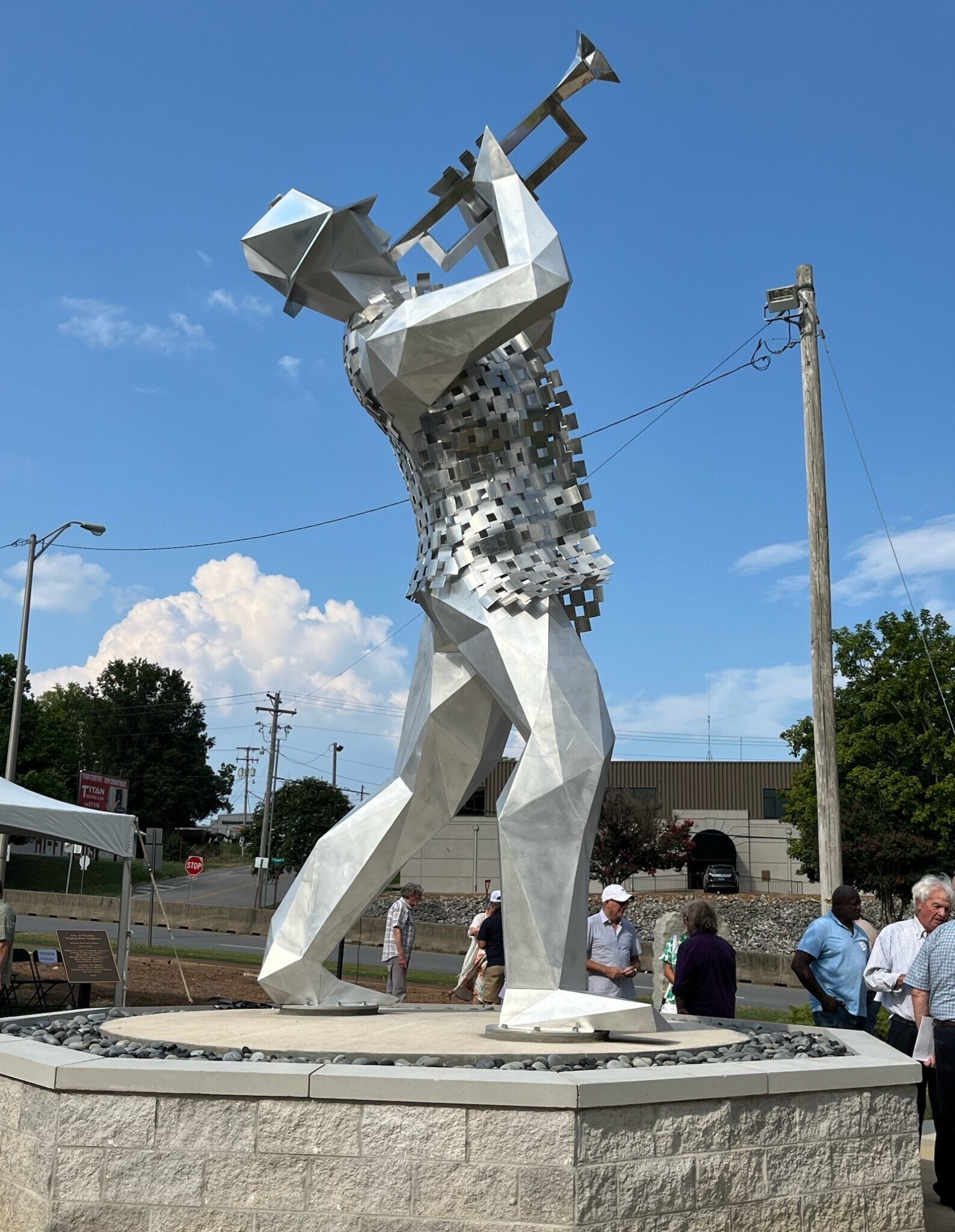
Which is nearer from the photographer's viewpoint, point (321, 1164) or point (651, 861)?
point (321, 1164)

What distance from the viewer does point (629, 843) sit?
129ft

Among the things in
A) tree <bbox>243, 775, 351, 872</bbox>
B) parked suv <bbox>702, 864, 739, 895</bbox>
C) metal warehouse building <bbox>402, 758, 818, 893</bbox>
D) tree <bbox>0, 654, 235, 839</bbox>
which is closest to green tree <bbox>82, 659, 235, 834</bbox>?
tree <bbox>0, 654, 235, 839</bbox>

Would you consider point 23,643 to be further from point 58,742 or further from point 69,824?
point 58,742

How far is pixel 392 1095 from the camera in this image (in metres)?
4.44

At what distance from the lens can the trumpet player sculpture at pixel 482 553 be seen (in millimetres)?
5980

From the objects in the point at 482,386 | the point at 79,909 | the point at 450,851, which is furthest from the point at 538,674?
the point at 450,851

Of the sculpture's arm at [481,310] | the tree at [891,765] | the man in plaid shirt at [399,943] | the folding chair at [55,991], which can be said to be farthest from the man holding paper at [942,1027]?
the tree at [891,765]

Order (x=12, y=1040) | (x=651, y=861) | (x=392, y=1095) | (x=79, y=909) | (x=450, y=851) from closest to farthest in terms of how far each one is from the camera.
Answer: (x=392, y=1095) < (x=12, y=1040) < (x=79, y=909) < (x=651, y=861) < (x=450, y=851)

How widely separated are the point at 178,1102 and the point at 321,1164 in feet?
1.90

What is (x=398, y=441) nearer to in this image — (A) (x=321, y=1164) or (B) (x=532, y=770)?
(B) (x=532, y=770)

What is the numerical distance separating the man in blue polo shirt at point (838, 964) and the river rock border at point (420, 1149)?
2.35 meters

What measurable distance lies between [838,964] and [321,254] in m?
5.10

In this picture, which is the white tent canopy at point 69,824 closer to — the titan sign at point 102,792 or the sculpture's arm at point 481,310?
the sculpture's arm at point 481,310

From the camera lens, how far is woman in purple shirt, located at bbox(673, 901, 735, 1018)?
25.5 ft
